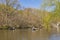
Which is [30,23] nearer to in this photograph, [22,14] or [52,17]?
[22,14]

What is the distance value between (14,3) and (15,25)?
20.6 ft

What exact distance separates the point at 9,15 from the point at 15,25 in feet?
15.9

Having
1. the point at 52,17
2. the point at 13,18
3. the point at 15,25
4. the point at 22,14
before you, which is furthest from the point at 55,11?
the point at 22,14

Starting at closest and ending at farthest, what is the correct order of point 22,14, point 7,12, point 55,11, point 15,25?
point 55,11 < point 15,25 < point 7,12 < point 22,14

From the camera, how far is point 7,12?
54500mm

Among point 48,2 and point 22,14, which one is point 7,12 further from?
point 48,2

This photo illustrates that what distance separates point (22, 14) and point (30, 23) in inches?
229

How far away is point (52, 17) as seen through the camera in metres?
15.4

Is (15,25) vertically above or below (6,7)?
below

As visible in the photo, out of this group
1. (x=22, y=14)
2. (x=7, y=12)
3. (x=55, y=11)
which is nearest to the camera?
(x=55, y=11)

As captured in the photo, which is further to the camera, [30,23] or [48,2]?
[30,23]

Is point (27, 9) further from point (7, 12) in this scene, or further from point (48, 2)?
point (48, 2)

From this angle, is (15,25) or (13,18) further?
(13,18)

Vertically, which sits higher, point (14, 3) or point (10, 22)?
point (14, 3)
